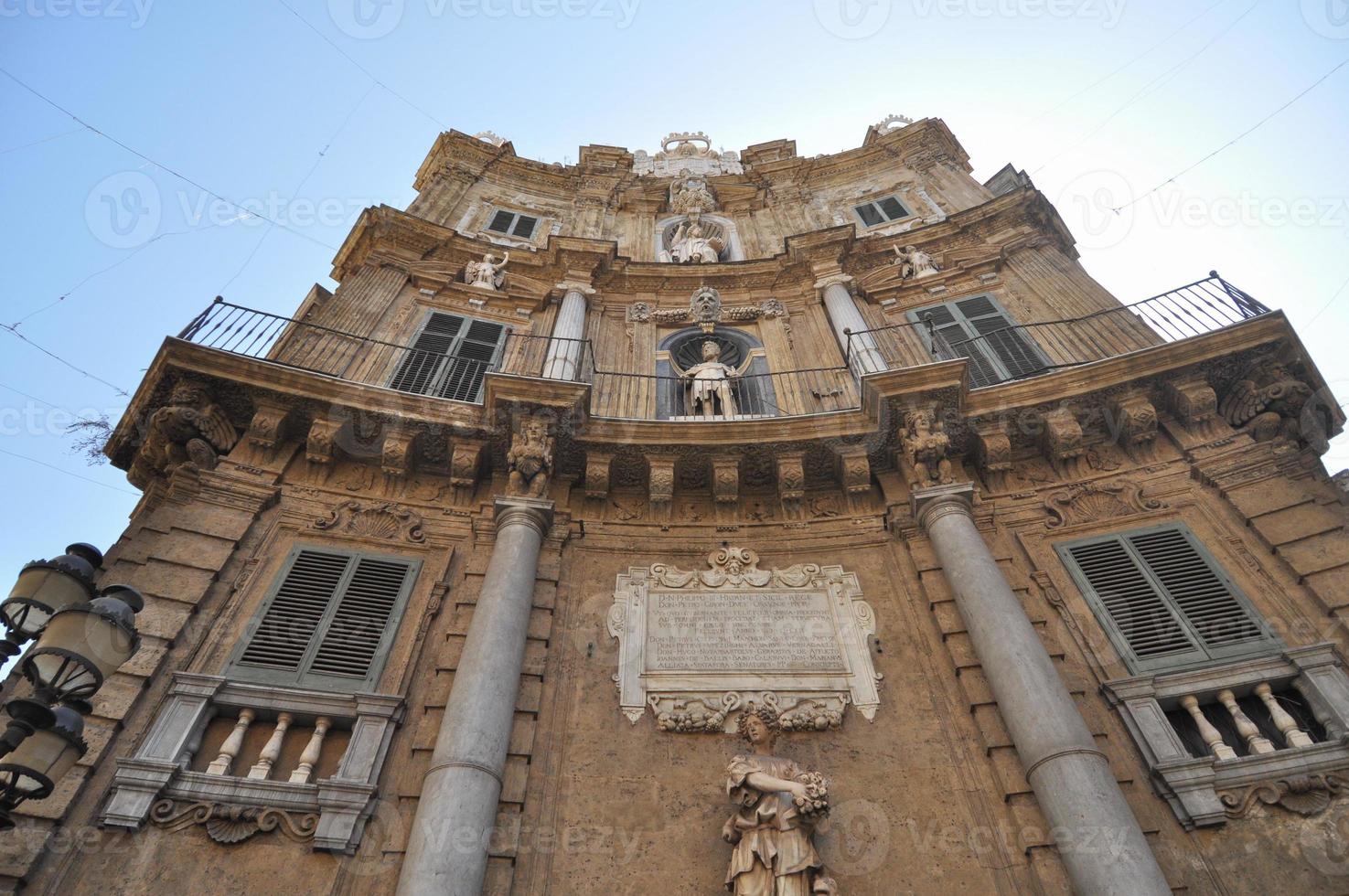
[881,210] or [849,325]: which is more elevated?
[881,210]

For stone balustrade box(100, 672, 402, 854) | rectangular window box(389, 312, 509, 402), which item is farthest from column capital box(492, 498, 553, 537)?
rectangular window box(389, 312, 509, 402)

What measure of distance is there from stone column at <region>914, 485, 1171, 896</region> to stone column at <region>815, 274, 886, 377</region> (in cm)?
303

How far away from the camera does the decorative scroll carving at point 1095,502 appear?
28.7 feet

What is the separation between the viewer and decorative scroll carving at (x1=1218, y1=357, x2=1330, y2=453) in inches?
333

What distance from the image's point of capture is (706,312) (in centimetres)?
1314

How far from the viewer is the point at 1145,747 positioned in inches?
263

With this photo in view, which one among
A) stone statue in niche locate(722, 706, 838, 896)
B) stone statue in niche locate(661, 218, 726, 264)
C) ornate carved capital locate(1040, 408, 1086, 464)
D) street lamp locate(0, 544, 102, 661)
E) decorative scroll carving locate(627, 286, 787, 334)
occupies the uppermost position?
stone statue in niche locate(661, 218, 726, 264)

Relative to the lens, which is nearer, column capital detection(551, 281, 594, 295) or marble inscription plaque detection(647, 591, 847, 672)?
marble inscription plaque detection(647, 591, 847, 672)

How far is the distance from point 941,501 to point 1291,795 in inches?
149

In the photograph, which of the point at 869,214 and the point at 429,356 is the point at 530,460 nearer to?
the point at 429,356

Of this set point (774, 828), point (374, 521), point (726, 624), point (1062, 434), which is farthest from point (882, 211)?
point (774, 828)

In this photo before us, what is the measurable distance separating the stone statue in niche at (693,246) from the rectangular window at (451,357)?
4164 mm

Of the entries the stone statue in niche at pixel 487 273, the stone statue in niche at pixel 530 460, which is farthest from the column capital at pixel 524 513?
the stone statue in niche at pixel 487 273

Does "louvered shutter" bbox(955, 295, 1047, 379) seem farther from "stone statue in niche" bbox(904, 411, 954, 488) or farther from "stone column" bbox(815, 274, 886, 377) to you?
"stone statue in niche" bbox(904, 411, 954, 488)
